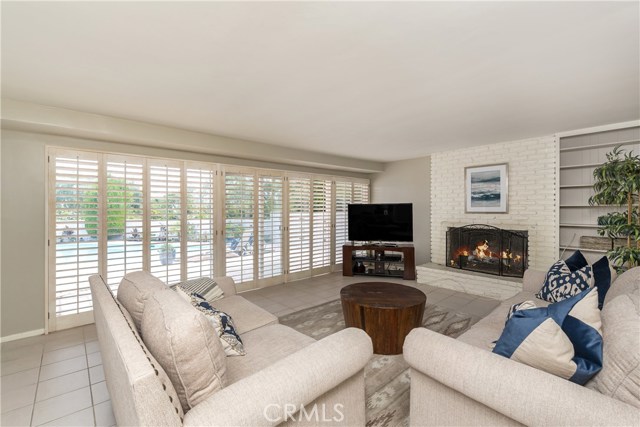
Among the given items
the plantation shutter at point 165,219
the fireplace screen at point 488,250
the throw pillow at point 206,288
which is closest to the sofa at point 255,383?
the throw pillow at point 206,288

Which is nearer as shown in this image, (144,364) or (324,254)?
(144,364)

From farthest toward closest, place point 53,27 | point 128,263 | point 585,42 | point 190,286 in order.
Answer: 1. point 128,263
2. point 190,286
3. point 585,42
4. point 53,27

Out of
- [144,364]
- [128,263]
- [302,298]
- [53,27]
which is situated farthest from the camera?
[302,298]

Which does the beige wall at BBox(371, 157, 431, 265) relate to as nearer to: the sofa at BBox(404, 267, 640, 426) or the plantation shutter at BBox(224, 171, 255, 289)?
the plantation shutter at BBox(224, 171, 255, 289)

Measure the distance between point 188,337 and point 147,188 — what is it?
3.11m

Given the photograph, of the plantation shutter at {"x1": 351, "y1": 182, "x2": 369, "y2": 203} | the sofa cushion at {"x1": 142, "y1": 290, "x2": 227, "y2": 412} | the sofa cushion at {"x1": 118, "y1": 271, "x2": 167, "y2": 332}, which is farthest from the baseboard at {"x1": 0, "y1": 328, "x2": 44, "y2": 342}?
the plantation shutter at {"x1": 351, "y1": 182, "x2": 369, "y2": 203}

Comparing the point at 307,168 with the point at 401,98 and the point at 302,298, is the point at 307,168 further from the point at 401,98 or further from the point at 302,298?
the point at 401,98

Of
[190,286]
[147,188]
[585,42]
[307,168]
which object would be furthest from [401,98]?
[147,188]

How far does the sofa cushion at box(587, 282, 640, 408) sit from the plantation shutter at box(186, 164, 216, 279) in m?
3.95

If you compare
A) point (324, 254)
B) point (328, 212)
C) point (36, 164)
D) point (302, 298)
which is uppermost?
point (36, 164)

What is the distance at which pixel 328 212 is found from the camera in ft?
18.3

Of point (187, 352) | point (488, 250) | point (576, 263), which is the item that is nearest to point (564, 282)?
point (576, 263)

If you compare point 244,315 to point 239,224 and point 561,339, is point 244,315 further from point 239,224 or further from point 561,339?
point 239,224

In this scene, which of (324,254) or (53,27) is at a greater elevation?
(53,27)
